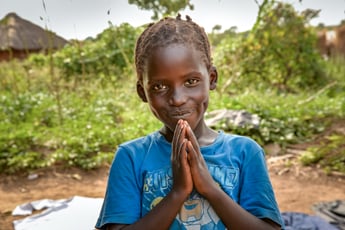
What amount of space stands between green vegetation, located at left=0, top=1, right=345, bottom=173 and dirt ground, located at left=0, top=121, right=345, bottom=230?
0.15 metres

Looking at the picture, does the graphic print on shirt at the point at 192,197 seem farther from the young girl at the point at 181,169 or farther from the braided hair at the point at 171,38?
the braided hair at the point at 171,38

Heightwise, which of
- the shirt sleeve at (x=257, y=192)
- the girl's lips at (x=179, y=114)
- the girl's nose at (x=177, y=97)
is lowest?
the shirt sleeve at (x=257, y=192)

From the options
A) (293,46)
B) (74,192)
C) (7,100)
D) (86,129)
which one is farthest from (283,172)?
(293,46)

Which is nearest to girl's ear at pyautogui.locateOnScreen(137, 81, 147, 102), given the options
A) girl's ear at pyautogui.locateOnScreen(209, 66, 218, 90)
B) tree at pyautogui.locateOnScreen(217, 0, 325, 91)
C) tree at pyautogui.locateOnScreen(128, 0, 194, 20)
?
girl's ear at pyautogui.locateOnScreen(209, 66, 218, 90)

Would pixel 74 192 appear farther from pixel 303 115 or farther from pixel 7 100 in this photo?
pixel 303 115

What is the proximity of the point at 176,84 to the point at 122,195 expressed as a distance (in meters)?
0.39

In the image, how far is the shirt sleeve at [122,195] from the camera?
3.84 feet

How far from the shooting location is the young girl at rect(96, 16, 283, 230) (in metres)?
1.10

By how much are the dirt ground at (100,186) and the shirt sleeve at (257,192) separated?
2237mm

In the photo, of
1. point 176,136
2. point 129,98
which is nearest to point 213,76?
point 176,136

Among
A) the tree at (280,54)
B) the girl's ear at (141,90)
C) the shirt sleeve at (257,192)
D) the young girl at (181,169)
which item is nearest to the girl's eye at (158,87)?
the young girl at (181,169)

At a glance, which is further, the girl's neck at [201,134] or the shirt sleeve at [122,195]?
the girl's neck at [201,134]

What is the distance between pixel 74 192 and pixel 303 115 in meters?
3.74

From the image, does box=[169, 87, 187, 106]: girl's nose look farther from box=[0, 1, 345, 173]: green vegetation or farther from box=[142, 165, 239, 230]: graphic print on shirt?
box=[0, 1, 345, 173]: green vegetation
